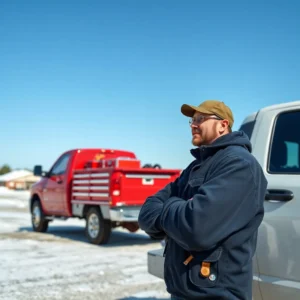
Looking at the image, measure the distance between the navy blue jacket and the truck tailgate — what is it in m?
6.80

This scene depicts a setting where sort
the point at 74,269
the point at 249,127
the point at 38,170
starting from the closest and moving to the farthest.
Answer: the point at 249,127, the point at 74,269, the point at 38,170

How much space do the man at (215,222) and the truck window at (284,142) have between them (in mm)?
1179

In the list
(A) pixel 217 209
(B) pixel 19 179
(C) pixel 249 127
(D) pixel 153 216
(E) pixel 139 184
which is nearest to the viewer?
(A) pixel 217 209

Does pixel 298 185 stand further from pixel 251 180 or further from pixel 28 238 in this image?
pixel 28 238

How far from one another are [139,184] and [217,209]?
7311mm

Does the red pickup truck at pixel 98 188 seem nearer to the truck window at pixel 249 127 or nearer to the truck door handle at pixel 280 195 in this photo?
the truck window at pixel 249 127

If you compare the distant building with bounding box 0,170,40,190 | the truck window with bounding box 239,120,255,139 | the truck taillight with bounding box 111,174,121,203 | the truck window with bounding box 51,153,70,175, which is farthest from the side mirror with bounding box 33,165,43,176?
the distant building with bounding box 0,170,40,190

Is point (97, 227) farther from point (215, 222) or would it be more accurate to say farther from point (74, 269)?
point (215, 222)

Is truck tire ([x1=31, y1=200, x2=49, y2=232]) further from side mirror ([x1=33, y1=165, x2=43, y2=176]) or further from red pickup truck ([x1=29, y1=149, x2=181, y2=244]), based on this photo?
side mirror ([x1=33, y1=165, x2=43, y2=176])

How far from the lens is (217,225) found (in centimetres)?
192

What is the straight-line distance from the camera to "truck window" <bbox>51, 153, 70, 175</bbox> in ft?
35.3

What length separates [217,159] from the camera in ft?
6.97

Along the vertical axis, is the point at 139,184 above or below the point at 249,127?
below

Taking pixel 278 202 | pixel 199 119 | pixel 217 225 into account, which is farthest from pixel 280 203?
pixel 217 225
